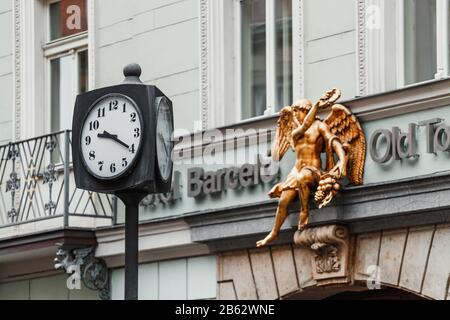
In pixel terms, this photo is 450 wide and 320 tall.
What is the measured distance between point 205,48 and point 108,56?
180cm

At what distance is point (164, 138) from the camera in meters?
10.3

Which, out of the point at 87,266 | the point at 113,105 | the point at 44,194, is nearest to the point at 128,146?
the point at 113,105

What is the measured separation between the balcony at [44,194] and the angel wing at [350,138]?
365 centimetres

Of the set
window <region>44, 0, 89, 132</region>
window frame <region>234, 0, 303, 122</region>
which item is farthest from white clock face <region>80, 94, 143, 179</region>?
window <region>44, 0, 89, 132</region>

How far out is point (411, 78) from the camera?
46.6ft

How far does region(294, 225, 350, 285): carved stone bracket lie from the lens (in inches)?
562

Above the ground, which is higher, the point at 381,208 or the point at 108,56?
the point at 108,56

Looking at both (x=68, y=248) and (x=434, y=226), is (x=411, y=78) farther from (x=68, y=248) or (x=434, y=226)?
(x=68, y=248)

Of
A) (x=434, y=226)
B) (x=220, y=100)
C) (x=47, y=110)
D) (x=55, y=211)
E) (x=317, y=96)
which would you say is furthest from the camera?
(x=47, y=110)

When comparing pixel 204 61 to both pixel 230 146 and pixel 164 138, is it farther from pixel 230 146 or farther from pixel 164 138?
pixel 164 138

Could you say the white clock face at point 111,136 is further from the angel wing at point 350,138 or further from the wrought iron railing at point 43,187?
the wrought iron railing at point 43,187

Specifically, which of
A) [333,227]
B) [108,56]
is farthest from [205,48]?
[333,227]

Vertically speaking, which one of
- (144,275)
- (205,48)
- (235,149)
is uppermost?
(205,48)

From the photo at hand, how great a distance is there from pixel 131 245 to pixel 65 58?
30.1 feet
